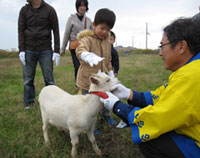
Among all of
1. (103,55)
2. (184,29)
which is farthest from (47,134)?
(184,29)

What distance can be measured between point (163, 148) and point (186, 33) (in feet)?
3.86

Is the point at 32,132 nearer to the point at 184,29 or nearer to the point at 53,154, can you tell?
the point at 53,154

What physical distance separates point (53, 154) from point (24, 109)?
6.34 ft

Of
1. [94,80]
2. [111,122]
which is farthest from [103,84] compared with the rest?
[111,122]

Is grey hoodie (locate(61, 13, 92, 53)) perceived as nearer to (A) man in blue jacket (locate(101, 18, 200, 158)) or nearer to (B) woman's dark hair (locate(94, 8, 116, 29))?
(B) woman's dark hair (locate(94, 8, 116, 29))

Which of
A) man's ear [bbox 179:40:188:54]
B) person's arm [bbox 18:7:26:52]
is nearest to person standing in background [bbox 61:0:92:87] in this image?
person's arm [bbox 18:7:26:52]

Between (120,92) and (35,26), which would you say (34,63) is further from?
(120,92)

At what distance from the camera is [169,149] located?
164 centimetres

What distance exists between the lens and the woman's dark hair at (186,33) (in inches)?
59.7

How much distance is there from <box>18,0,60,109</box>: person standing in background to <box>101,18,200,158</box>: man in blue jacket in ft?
8.32

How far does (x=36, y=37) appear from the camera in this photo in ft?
12.1

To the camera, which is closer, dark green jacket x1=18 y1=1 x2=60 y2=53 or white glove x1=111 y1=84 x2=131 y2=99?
white glove x1=111 y1=84 x2=131 y2=99

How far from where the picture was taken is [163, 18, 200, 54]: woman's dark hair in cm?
152

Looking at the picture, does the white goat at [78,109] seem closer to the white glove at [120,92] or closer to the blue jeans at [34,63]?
the white glove at [120,92]
